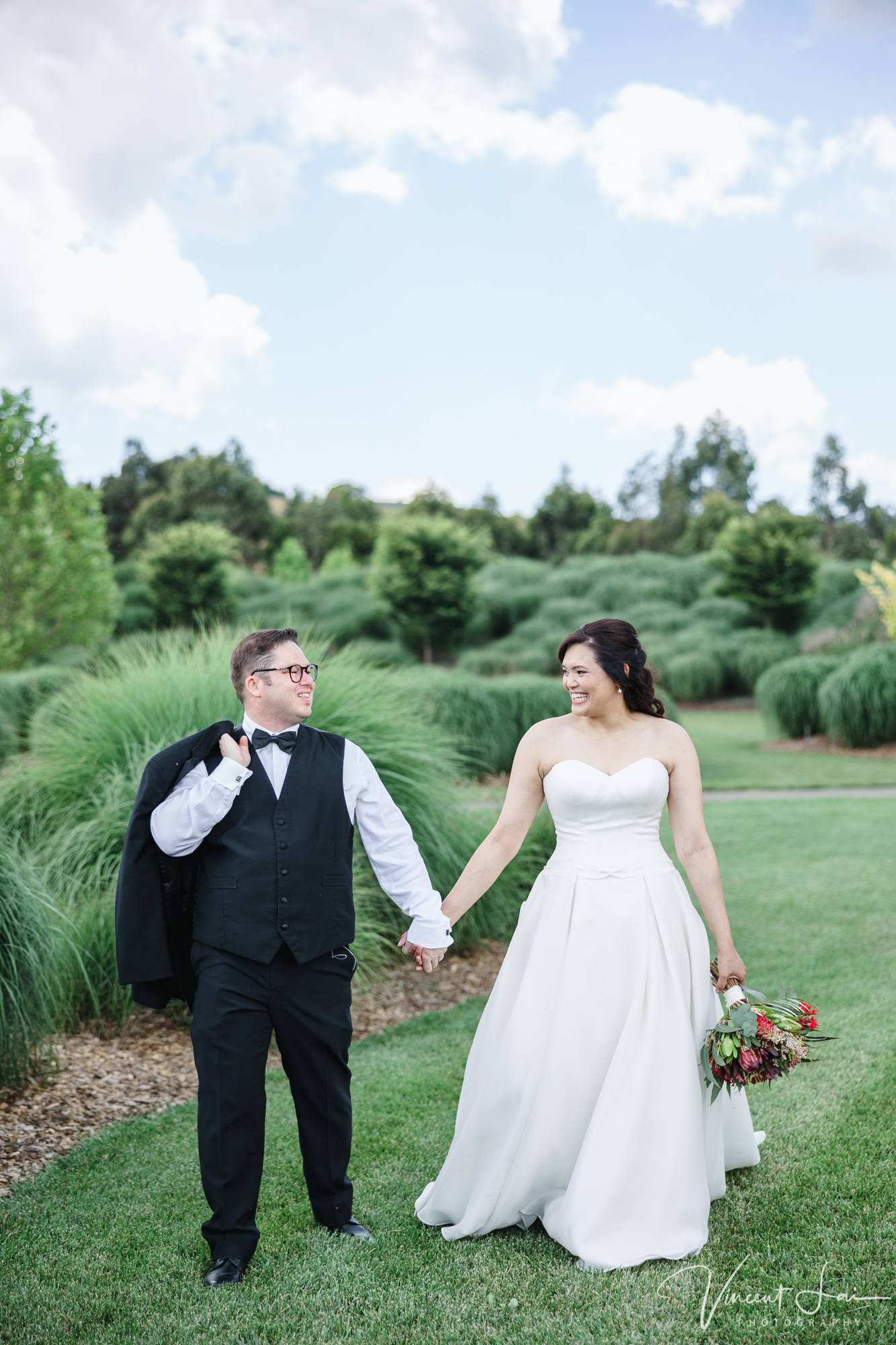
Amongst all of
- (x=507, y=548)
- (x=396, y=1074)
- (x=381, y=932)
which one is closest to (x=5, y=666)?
(x=381, y=932)

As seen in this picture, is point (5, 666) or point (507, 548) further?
point (507, 548)

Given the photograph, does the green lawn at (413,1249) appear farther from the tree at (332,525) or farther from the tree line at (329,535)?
the tree at (332,525)

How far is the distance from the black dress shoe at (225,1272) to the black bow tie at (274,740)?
139cm

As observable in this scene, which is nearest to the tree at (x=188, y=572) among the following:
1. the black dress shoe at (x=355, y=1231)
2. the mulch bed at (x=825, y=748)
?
the mulch bed at (x=825, y=748)

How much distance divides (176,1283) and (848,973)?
427 centimetres

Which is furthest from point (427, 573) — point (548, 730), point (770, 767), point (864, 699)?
point (548, 730)

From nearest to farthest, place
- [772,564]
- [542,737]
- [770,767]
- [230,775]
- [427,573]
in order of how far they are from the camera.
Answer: [230,775]
[542,737]
[770,767]
[427,573]
[772,564]

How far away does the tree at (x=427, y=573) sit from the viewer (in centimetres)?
2684

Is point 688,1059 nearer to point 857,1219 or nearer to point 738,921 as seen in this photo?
point 857,1219

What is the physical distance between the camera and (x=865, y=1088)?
4059 millimetres

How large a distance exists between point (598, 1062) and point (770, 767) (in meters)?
12.6

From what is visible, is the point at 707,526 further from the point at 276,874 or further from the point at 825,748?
the point at 276,874

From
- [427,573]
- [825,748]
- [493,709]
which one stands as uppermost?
[427,573]

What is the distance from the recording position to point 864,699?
16.0 meters
